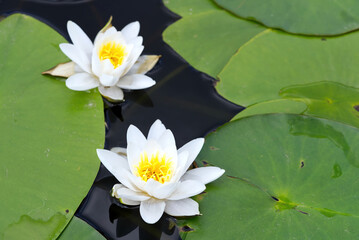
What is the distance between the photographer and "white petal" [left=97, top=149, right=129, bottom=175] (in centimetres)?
202

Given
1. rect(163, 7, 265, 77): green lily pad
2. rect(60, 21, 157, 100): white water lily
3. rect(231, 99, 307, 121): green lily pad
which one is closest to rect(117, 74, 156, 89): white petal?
rect(60, 21, 157, 100): white water lily

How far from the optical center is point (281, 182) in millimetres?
2197

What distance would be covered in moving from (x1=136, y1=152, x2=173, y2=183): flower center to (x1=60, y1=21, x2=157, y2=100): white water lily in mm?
609

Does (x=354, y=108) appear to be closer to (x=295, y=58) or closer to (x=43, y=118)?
(x=295, y=58)

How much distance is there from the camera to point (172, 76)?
9.32ft

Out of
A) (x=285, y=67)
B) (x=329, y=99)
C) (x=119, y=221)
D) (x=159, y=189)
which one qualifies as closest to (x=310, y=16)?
(x=285, y=67)

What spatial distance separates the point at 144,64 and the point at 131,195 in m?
1.07

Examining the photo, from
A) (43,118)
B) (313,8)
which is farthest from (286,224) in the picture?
(313,8)

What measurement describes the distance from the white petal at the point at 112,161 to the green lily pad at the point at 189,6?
1599 millimetres

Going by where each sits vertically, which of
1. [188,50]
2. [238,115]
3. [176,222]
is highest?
[188,50]

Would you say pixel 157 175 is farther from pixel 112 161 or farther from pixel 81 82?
pixel 81 82

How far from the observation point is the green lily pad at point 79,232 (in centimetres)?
196

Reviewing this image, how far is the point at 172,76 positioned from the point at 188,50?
0.28 metres

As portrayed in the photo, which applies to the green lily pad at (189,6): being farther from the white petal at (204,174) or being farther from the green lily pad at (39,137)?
the white petal at (204,174)
